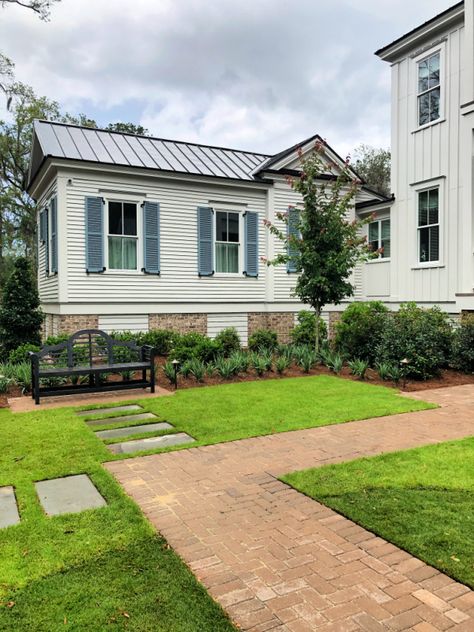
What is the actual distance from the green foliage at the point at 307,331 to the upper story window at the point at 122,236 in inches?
198

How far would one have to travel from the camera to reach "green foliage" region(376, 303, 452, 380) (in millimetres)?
9820

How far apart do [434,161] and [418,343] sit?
5.96 m

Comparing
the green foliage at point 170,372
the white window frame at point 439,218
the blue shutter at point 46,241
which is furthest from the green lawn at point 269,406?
the blue shutter at point 46,241

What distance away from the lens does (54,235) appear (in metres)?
13.6

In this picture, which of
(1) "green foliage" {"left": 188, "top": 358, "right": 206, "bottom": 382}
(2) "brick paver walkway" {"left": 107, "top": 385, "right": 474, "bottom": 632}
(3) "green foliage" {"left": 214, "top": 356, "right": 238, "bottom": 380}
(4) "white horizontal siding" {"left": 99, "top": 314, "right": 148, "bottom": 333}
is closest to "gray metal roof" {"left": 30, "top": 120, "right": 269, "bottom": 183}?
(4) "white horizontal siding" {"left": 99, "top": 314, "right": 148, "bottom": 333}

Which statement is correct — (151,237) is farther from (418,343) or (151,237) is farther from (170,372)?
(418,343)

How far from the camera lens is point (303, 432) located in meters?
6.14

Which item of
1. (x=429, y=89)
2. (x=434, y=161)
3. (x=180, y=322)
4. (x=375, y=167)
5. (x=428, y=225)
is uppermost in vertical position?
(x=375, y=167)

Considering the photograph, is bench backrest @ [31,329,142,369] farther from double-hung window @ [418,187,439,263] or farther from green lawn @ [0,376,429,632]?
double-hung window @ [418,187,439,263]

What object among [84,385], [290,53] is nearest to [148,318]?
[84,385]

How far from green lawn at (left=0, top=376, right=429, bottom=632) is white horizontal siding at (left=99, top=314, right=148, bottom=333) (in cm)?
676

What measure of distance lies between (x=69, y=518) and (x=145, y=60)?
54.5 ft

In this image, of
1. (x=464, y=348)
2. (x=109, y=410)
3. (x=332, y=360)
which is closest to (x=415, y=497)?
(x=109, y=410)

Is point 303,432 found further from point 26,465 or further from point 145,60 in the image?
point 145,60
